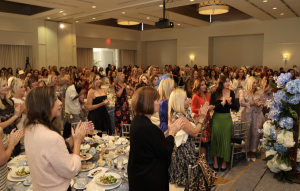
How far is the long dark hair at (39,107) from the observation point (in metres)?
1.75

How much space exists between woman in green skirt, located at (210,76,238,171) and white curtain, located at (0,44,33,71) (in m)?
12.8

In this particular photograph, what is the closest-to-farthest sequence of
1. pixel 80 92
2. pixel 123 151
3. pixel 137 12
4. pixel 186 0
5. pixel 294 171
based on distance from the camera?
pixel 294 171, pixel 123 151, pixel 80 92, pixel 186 0, pixel 137 12

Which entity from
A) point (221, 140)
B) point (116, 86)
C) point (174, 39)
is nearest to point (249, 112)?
point (221, 140)

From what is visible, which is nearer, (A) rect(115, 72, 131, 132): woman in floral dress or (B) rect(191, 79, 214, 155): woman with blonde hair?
(B) rect(191, 79, 214, 155): woman with blonde hair

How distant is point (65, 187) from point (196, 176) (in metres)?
1.16

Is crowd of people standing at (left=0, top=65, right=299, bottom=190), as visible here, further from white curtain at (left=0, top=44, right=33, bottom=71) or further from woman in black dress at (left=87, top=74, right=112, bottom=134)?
white curtain at (left=0, top=44, right=33, bottom=71)

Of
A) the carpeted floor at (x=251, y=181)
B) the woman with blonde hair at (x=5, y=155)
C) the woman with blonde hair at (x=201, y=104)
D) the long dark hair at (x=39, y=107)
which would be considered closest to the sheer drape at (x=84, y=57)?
the woman with blonde hair at (x=201, y=104)

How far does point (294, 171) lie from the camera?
104 inches

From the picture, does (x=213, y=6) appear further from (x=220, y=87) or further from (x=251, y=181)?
(x=251, y=181)

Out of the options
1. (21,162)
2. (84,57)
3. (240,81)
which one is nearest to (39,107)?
(21,162)

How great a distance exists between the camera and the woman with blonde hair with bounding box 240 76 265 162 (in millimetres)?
5086

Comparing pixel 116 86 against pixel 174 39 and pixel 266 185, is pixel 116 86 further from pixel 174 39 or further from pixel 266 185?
pixel 174 39

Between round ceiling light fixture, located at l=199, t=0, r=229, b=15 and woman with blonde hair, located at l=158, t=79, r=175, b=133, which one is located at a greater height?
round ceiling light fixture, located at l=199, t=0, r=229, b=15

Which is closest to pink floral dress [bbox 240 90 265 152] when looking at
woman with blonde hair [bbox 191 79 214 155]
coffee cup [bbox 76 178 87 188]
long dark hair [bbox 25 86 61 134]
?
woman with blonde hair [bbox 191 79 214 155]
